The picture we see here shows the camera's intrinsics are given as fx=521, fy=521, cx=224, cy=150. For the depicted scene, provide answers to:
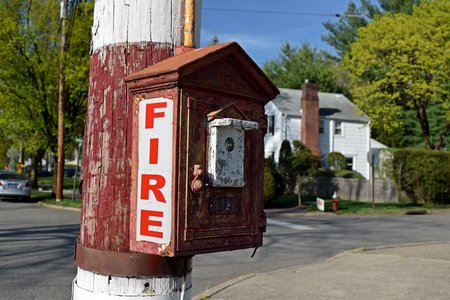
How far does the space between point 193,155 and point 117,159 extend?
41 cm

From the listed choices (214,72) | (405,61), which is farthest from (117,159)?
(405,61)

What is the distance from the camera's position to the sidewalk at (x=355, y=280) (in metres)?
6.74

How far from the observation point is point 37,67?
22391 millimetres

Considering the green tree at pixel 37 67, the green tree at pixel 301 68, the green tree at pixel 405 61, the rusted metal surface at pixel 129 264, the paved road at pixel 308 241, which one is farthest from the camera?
the green tree at pixel 301 68

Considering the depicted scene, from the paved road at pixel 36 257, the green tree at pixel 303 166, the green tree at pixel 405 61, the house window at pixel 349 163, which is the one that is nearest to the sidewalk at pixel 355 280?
the paved road at pixel 36 257

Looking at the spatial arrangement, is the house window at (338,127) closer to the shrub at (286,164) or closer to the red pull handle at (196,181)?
the shrub at (286,164)

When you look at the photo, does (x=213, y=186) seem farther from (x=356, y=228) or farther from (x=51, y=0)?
(x=51, y=0)

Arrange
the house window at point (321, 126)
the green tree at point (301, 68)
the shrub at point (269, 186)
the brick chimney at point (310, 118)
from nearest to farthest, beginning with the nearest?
the shrub at point (269, 186)
the brick chimney at point (310, 118)
the house window at point (321, 126)
the green tree at point (301, 68)

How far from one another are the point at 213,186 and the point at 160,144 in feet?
0.92

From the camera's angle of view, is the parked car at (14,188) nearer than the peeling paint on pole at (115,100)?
No

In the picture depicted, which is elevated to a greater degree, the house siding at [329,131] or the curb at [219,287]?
the house siding at [329,131]

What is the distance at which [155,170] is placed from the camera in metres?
2.12

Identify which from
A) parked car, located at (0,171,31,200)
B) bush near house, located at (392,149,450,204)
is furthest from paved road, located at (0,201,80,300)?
bush near house, located at (392,149,450,204)

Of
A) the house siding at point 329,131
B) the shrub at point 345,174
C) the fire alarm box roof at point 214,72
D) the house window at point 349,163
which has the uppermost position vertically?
the house siding at point 329,131
